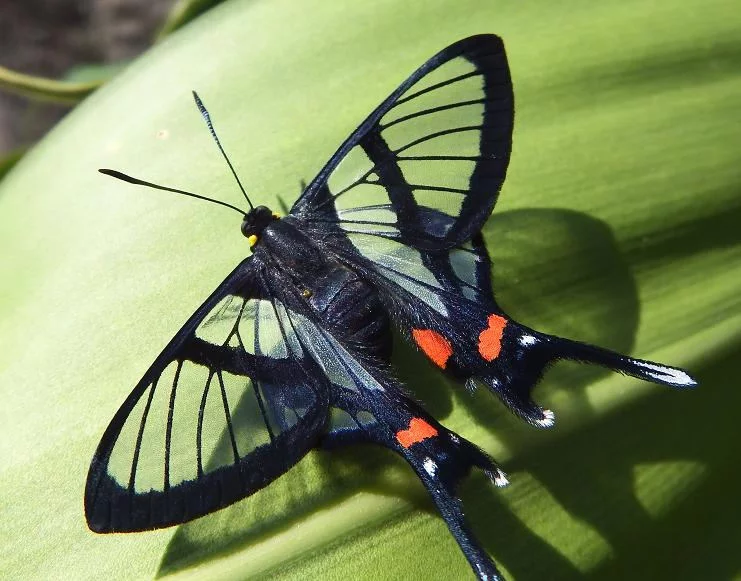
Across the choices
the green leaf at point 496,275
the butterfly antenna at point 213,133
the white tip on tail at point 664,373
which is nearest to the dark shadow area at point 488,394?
the green leaf at point 496,275

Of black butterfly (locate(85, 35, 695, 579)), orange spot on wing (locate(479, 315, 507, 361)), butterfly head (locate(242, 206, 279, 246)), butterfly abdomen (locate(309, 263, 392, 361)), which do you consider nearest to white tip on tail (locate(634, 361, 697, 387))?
black butterfly (locate(85, 35, 695, 579))

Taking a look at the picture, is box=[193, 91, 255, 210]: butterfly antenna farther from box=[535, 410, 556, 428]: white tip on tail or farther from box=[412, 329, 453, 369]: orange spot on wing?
box=[535, 410, 556, 428]: white tip on tail

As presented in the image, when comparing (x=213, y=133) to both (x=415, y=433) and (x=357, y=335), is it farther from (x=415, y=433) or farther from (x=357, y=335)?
(x=415, y=433)

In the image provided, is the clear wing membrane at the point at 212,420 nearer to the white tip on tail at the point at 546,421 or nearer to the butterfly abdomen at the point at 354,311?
the butterfly abdomen at the point at 354,311

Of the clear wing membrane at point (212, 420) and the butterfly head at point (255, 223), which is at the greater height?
the butterfly head at point (255, 223)

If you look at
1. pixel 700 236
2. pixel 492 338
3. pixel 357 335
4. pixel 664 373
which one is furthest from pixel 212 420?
pixel 700 236
